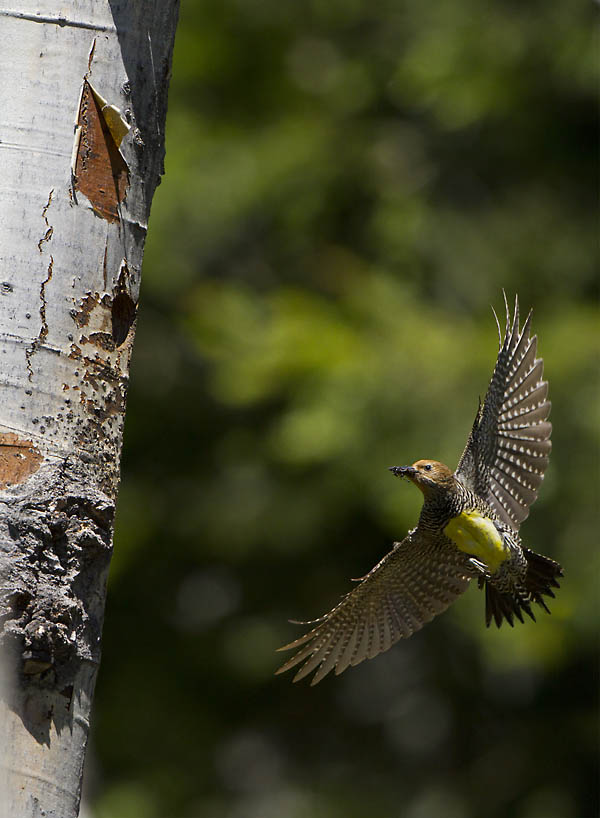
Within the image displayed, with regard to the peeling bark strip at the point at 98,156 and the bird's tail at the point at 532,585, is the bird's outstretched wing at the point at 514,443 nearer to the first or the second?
the bird's tail at the point at 532,585

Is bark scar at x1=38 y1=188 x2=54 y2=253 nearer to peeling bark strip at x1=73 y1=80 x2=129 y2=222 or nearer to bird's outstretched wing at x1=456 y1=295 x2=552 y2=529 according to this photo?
peeling bark strip at x1=73 y1=80 x2=129 y2=222

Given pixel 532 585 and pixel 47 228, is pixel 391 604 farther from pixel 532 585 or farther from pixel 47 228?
pixel 47 228

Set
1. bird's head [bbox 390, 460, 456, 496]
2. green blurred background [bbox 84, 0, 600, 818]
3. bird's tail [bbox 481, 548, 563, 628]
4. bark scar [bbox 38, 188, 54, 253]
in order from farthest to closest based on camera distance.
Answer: green blurred background [bbox 84, 0, 600, 818] → bird's tail [bbox 481, 548, 563, 628] → bird's head [bbox 390, 460, 456, 496] → bark scar [bbox 38, 188, 54, 253]

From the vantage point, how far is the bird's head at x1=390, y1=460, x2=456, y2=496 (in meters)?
4.05

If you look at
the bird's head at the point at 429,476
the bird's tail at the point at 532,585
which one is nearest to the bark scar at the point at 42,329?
the bird's head at the point at 429,476

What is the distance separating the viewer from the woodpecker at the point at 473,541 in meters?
4.08

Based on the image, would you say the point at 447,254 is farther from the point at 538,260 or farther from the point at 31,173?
the point at 31,173

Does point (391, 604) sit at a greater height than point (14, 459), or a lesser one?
lesser

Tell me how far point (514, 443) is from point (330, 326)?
3732 mm

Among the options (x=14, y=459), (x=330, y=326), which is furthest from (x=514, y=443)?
(x=330, y=326)

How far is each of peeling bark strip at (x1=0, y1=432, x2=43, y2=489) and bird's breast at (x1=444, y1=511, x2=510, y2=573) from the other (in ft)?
6.87

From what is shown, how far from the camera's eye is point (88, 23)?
236cm

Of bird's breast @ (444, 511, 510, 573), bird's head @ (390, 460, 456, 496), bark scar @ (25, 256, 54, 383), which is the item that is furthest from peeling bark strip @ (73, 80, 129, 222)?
bird's breast @ (444, 511, 510, 573)

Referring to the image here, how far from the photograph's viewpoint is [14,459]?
7.26 feet
